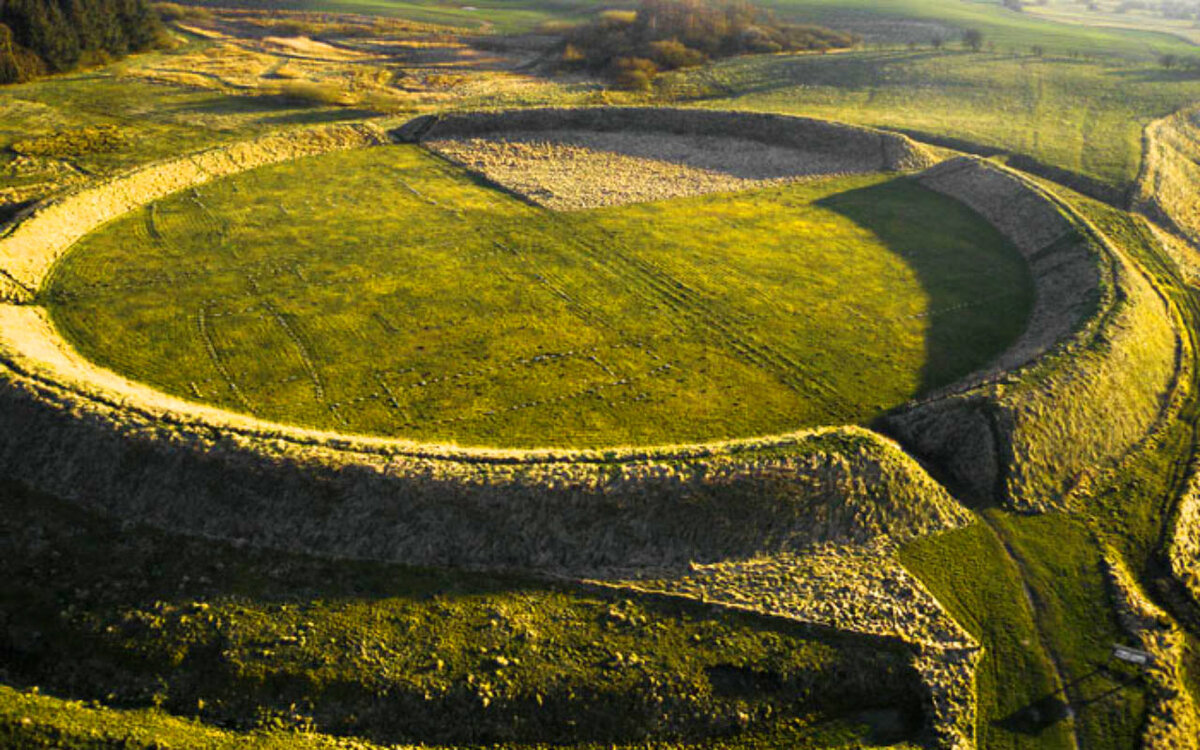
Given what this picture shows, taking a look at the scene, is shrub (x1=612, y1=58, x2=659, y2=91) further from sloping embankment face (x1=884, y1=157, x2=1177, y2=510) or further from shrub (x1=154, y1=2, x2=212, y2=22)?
shrub (x1=154, y1=2, x2=212, y2=22)

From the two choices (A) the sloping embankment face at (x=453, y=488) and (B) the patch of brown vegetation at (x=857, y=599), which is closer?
(B) the patch of brown vegetation at (x=857, y=599)

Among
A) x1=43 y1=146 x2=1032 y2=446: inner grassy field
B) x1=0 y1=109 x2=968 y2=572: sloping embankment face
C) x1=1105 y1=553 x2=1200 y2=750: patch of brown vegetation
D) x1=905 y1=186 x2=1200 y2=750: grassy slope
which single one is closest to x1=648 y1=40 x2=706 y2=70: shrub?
x1=43 y1=146 x2=1032 y2=446: inner grassy field

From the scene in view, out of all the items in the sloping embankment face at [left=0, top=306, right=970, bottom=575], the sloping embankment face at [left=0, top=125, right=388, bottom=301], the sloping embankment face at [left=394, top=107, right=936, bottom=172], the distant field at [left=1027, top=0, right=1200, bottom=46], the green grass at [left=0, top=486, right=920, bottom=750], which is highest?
the distant field at [left=1027, top=0, right=1200, bottom=46]

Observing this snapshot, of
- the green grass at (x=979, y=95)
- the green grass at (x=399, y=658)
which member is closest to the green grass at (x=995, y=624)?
the green grass at (x=399, y=658)

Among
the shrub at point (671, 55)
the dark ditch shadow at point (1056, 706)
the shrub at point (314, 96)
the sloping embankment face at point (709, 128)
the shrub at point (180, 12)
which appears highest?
the shrub at point (180, 12)

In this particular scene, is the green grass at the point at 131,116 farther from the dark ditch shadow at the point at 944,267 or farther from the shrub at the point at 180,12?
the dark ditch shadow at the point at 944,267
